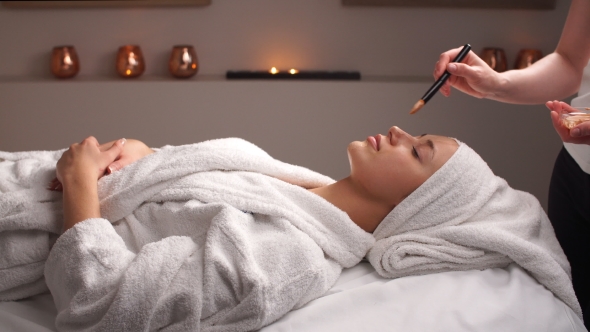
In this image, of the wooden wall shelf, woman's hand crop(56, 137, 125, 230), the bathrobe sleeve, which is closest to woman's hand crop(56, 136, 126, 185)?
woman's hand crop(56, 137, 125, 230)

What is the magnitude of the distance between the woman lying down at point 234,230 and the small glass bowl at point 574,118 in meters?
0.24

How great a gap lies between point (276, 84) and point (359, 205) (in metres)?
1.41

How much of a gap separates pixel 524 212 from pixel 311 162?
A: 151 cm

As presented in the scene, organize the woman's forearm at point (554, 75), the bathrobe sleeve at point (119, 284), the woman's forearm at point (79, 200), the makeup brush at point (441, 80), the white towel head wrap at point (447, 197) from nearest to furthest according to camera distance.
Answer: the bathrobe sleeve at point (119, 284) < the woman's forearm at point (79, 200) < the white towel head wrap at point (447, 197) < the makeup brush at point (441, 80) < the woman's forearm at point (554, 75)

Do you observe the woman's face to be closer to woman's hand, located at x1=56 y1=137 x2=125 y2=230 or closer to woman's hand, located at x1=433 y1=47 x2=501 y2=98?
woman's hand, located at x1=433 y1=47 x2=501 y2=98

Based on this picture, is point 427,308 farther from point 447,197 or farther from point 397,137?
point 397,137

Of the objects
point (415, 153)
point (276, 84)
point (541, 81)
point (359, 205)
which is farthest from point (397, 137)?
point (276, 84)

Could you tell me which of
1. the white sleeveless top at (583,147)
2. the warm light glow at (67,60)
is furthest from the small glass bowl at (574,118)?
the warm light glow at (67,60)

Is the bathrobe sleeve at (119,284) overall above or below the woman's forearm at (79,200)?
below

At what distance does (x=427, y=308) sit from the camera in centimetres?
115

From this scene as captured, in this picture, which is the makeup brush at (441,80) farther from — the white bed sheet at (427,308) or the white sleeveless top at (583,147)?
the white bed sheet at (427,308)

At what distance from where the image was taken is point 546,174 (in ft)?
9.13

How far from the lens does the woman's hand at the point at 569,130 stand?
1.06 metres

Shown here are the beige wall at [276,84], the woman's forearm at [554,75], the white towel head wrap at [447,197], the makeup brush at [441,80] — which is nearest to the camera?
the white towel head wrap at [447,197]
